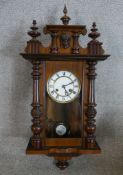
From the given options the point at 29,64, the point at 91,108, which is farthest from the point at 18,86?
the point at 91,108

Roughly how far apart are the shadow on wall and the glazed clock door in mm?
137

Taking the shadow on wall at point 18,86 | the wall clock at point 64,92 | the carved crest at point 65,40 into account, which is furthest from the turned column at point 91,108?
the shadow on wall at point 18,86

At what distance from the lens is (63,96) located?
918mm

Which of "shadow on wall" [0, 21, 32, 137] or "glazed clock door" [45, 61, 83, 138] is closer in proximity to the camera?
"glazed clock door" [45, 61, 83, 138]

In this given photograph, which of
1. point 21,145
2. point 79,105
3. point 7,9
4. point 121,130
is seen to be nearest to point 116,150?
point 121,130

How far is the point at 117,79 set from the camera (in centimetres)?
103

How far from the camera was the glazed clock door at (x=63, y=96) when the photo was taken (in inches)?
36.0

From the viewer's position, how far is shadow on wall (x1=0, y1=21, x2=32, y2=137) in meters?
1.02

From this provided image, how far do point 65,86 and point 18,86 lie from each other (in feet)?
0.72

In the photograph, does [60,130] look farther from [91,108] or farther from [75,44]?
[75,44]

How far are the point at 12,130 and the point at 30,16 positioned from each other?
0.48 metres

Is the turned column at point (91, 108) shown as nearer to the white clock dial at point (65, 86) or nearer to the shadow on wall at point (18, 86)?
the white clock dial at point (65, 86)

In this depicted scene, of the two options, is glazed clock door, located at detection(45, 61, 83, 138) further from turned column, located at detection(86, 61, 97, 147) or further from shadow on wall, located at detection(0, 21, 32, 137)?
shadow on wall, located at detection(0, 21, 32, 137)

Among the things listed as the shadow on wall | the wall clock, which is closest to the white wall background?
the shadow on wall
